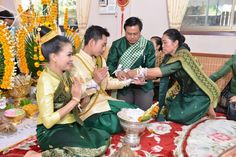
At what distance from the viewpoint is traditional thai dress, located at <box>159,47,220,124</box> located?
7.35 ft

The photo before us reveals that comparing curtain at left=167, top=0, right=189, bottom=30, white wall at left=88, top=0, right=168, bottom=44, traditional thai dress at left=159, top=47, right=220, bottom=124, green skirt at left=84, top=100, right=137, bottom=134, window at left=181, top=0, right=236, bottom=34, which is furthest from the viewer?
white wall at left=88, top=0, right=168, bottom=44

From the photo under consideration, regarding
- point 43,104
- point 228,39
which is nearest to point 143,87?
point 43,104

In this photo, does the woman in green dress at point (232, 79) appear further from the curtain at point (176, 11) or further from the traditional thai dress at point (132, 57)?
the curtain at point (176, 11)

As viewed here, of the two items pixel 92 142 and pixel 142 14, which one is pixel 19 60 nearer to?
pixel 92 142

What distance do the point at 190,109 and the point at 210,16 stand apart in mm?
2168

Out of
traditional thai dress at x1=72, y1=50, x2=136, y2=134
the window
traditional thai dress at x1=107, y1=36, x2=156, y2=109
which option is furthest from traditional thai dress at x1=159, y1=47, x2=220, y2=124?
the window

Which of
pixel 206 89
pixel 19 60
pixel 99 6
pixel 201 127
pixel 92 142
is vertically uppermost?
pixel 99 6

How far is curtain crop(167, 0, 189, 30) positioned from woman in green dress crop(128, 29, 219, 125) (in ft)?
5.38

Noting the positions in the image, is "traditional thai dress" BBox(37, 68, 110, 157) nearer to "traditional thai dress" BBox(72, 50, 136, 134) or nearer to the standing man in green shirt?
"traditional thai dress" BBox(72, 50, 136, 134)

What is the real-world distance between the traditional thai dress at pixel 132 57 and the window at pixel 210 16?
158cm

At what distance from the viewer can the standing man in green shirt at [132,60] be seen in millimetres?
2612

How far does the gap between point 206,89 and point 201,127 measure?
372 mm

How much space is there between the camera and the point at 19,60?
243 cm

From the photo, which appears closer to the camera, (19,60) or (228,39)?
(19,60)
